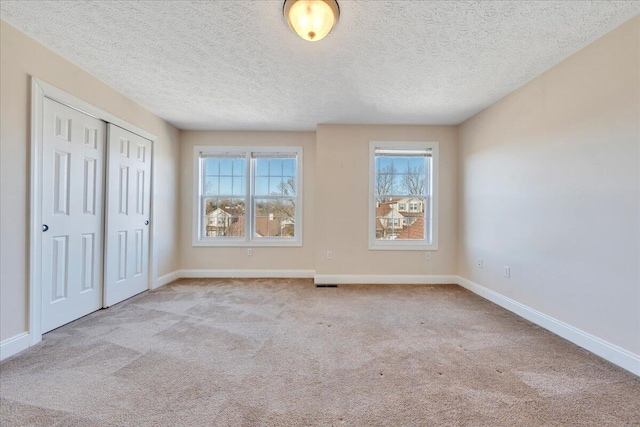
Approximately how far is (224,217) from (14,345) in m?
2.81

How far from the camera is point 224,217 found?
4.59m

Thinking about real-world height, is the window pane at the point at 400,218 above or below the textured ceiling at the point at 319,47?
below

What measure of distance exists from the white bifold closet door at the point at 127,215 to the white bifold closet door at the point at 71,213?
0.10 metres

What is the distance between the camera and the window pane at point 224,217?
4.57 meters

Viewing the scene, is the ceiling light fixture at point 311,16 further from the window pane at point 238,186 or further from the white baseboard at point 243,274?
the white baseboard at point 243,274

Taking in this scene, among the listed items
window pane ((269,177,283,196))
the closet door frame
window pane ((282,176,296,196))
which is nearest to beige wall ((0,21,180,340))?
the closet door frame

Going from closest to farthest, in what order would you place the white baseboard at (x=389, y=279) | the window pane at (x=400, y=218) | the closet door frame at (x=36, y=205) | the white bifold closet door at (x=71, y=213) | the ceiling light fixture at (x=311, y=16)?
the ceiling light fixture at (x=311, y=16)
the closet door frame at (x=36, y=205)
the white bifold closet door at (x=71, y=213)
the white baseboard at (x=389, y=279)
the window pane at (x=400, y=218)

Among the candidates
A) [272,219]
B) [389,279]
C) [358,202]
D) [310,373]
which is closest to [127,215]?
[272,219]

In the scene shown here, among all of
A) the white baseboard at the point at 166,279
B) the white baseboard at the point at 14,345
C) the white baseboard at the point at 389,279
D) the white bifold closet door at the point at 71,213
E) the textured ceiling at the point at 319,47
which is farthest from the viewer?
the white baseboard at the point at 389,279

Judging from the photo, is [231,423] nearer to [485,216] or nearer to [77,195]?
[77,195]

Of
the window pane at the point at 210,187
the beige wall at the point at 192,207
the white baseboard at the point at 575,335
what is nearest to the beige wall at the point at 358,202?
the beige wall at the point at 192,207

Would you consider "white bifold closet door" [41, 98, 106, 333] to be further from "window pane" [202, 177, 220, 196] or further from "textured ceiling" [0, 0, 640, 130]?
"window pane" [202, 177, 220, 196]

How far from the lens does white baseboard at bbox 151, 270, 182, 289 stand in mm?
3859

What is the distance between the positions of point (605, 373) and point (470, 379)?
3.07 ft
